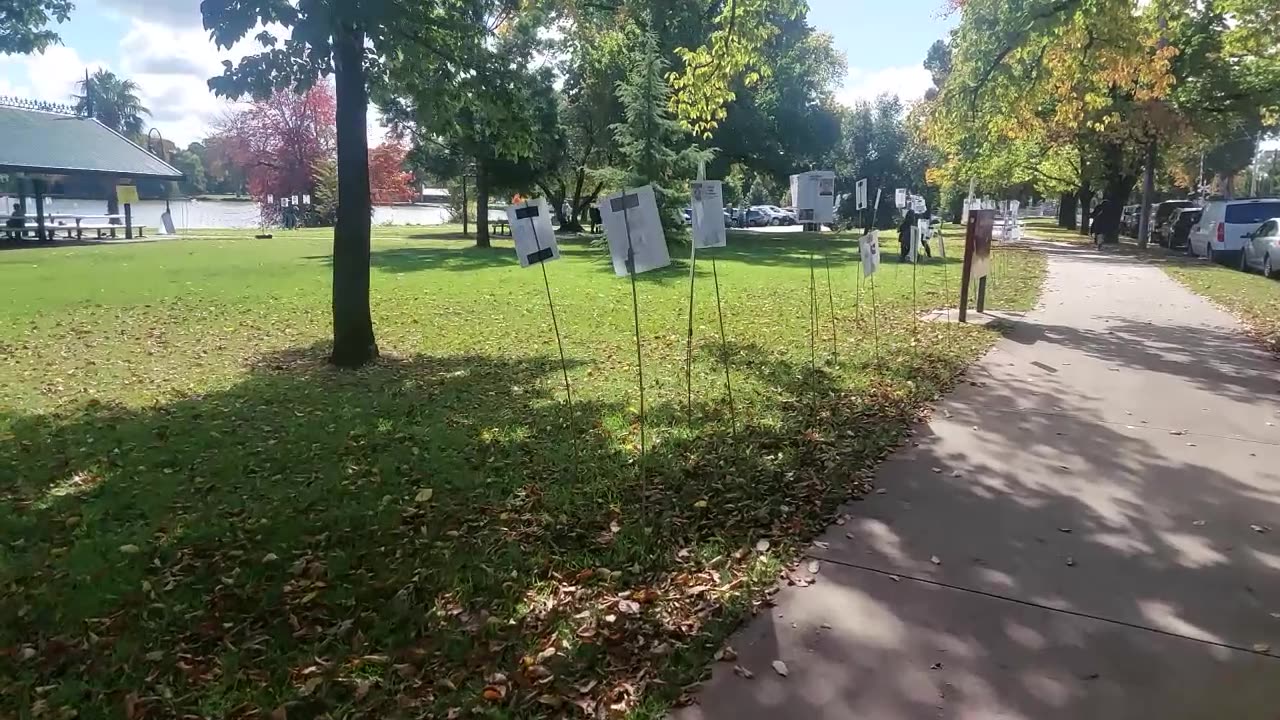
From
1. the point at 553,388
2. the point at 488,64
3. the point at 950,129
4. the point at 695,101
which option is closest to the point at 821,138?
the point at 950,129

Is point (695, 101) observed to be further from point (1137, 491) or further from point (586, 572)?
point (586, 572)

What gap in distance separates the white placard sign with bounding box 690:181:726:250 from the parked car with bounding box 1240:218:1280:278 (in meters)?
17.7

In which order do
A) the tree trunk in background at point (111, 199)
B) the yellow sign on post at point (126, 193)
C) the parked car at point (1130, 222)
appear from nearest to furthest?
the yellow sign on post at point (126, 193) < the tree trunk in background at point (111, 199) < the parked car at point (1130, 222)

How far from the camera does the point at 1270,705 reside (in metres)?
3.24

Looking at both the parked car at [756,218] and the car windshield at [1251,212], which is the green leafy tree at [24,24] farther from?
the parked car at [756,218]

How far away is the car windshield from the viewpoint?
22938 mm

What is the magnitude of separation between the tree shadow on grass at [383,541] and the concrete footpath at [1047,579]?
0.38 metres

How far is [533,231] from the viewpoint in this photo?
21.1 feet

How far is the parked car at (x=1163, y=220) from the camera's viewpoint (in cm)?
3244

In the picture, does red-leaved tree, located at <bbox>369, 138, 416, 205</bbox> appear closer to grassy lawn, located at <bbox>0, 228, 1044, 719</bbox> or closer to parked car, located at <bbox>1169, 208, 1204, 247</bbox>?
parked car, located at <bbox>1169, 208, 1204, 247</bbox>

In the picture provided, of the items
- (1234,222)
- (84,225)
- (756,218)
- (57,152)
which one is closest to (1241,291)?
(1234,222)

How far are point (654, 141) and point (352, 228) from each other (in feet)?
46.1

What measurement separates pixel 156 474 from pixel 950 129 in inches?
593

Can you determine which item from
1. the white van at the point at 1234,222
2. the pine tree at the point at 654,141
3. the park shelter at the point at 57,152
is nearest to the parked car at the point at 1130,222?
the white van at the point at 1234,222
